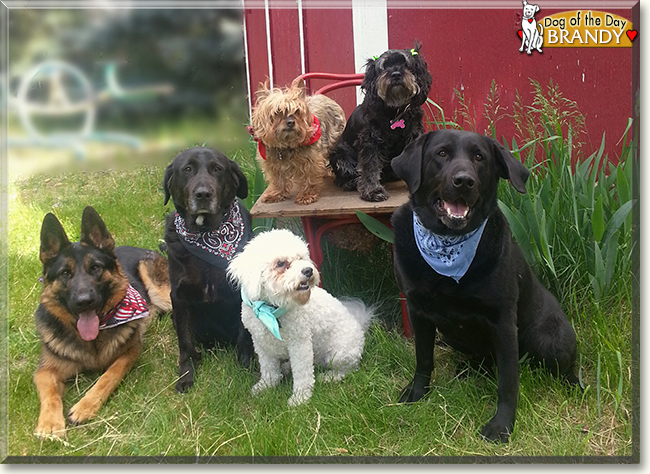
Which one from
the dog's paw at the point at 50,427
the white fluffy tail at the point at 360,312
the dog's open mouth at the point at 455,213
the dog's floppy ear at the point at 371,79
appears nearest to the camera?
the dog's open mouth at the point at 455,213

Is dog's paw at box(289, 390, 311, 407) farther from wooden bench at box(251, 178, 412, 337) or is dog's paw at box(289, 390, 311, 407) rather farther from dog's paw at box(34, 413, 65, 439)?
dog's paw at box(34, 413, 65, 439)

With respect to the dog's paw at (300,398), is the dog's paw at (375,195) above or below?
above

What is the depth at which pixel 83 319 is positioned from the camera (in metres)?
3.27

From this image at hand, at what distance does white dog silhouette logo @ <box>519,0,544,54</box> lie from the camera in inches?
148

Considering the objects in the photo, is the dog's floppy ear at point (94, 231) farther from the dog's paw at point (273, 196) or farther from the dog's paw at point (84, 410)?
the dog's paw at point (273, 196)

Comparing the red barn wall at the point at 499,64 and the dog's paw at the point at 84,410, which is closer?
the dog's paw at the point at 84,410

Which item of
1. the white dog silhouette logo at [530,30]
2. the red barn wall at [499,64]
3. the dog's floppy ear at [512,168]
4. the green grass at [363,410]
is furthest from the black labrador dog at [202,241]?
→ the red barn wall at [499,64]

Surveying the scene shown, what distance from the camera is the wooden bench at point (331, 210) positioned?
11.5 feet

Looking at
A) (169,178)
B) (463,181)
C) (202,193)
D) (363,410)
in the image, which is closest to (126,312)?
(169,178)

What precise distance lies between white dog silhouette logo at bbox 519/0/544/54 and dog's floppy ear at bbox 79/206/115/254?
298 centimetres

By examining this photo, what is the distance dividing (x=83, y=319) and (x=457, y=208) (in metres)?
2.17

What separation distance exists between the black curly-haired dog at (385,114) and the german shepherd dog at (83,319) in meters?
1.60

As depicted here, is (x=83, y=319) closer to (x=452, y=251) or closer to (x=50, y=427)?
(x=50, y=427)

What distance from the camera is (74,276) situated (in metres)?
3.20
